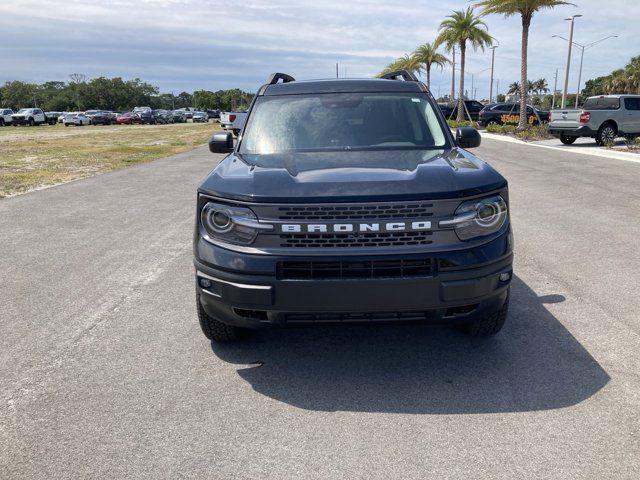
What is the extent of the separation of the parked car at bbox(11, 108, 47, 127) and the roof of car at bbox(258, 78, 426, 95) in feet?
200

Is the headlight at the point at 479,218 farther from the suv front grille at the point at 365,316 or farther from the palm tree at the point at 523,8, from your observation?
the palm tree at the point at 523,8

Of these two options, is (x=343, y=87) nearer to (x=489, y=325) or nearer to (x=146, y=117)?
(x=489, y=325)

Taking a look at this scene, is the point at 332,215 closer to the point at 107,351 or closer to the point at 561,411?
the point at 561,411

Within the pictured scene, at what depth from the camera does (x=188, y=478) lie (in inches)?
105

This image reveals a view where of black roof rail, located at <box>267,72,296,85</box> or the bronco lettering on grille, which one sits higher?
black roof rail, located at <box>267,72,296,85</box>

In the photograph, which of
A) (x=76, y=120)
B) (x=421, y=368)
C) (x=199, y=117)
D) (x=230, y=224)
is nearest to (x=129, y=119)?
(x=76, y=120)

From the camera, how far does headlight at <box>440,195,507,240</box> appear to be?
3.33 meters

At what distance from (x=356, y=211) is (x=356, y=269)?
32 cm

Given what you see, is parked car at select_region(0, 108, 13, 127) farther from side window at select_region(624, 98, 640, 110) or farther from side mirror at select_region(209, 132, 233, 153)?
side mirror at select_region(209, 132, 233, 153)

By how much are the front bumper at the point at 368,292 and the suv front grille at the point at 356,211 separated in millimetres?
226

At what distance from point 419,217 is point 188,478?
1.74m

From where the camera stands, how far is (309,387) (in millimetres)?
3527

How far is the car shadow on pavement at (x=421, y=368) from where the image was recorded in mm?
3338

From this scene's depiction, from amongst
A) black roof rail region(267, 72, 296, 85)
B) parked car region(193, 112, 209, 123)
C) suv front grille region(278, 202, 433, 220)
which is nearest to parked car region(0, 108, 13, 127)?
parked car region(193, 112, 209, 123)
